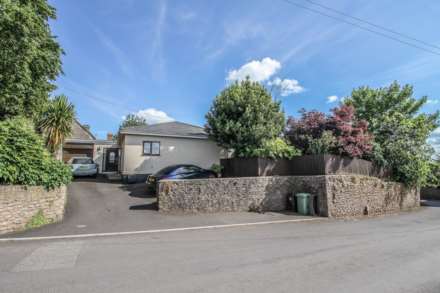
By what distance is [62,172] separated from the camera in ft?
→ 28.0

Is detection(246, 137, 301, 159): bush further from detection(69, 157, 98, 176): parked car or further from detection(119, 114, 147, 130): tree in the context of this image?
detection(119, 114, 147, 130): tree

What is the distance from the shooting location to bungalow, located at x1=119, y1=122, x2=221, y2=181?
16062mm

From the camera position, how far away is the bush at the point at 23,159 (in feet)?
23.1

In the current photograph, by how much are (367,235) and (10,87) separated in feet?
42.1

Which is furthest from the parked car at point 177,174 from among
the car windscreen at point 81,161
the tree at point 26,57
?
the car windscreen at point 81,161

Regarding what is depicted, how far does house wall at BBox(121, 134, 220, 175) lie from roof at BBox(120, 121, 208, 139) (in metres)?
0.28

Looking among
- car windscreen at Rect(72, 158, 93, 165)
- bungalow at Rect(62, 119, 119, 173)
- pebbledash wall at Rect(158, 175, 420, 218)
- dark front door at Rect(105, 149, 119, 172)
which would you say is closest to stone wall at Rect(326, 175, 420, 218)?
pebbledash wall at Rect(158, 175, 420, 218)

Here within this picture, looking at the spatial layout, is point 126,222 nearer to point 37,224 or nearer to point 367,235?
point 37,224

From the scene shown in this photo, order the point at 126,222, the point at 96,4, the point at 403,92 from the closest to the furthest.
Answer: the point at 126,222 → the point at 96,4 → the point at 403,92

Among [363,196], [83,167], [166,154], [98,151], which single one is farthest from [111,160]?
[363,196]

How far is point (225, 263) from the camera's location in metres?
4.82

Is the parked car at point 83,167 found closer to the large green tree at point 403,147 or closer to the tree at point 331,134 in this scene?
the tree at point 331,134

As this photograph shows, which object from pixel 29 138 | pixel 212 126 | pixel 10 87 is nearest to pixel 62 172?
pixel 29 138

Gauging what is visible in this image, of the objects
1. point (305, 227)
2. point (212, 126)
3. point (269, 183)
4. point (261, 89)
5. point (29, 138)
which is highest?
point (261, 89)
